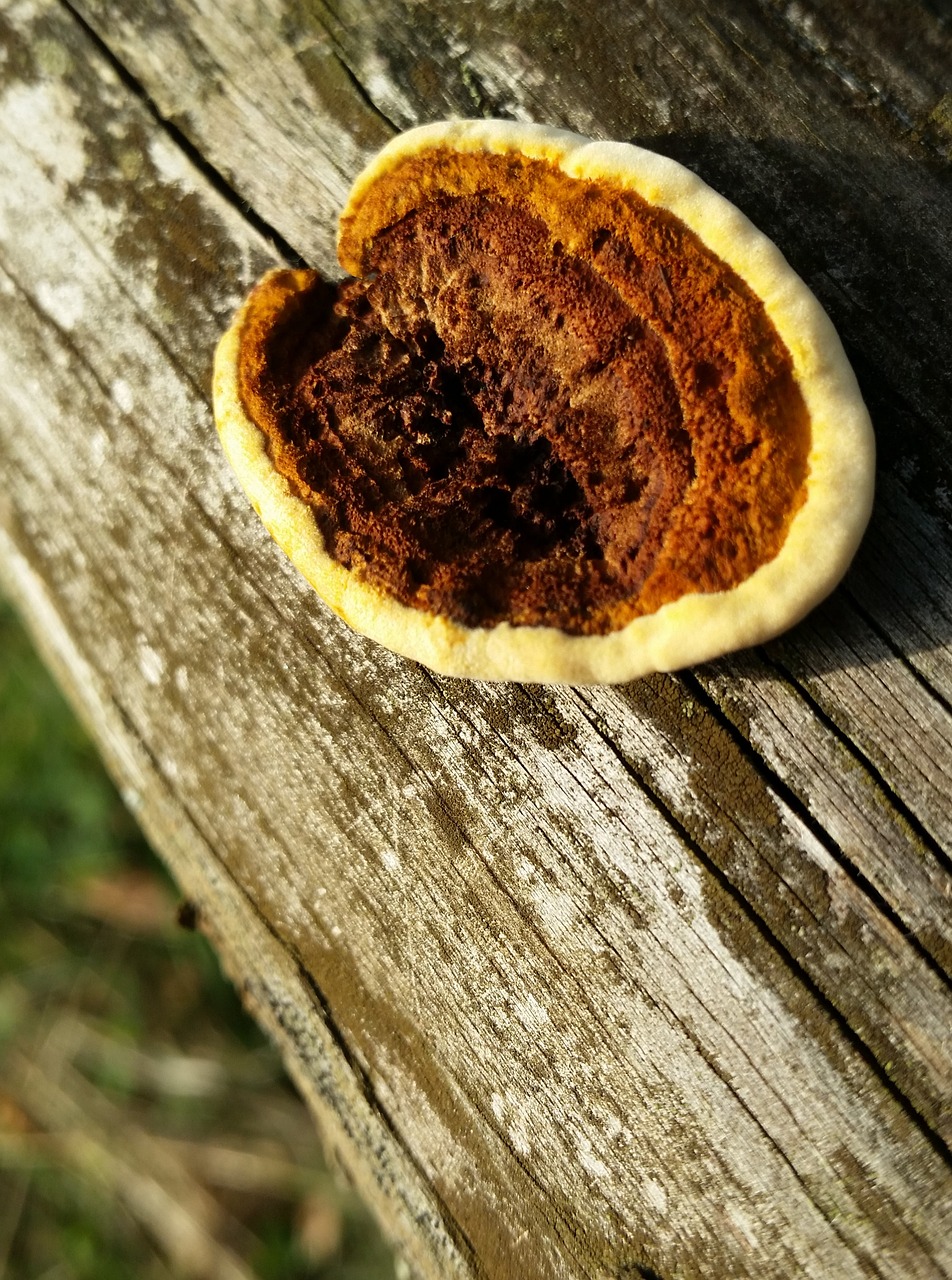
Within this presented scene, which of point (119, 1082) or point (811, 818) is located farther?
point (119, 1082)

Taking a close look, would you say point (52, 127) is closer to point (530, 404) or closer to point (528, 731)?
point (530, 404)

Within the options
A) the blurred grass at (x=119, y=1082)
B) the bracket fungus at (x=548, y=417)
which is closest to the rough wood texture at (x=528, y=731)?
the bracket fungus at (x=548, y=417)

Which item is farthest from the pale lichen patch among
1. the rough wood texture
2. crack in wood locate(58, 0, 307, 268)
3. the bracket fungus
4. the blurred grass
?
the blurred grass

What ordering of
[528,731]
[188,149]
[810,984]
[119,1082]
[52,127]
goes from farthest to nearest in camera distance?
[119,1082]
[52,127]
[188,149]
[528,731]
[810,984]

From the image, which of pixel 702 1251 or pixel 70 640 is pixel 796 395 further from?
pixel 70 640

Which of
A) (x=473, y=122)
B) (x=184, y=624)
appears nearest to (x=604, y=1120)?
(x=184, y=624)

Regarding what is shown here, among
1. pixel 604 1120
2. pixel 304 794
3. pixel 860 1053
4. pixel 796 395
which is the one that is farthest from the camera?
pixel 304 794

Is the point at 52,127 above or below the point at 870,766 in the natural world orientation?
below

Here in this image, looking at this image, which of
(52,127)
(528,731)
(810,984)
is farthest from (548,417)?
(52,127)
